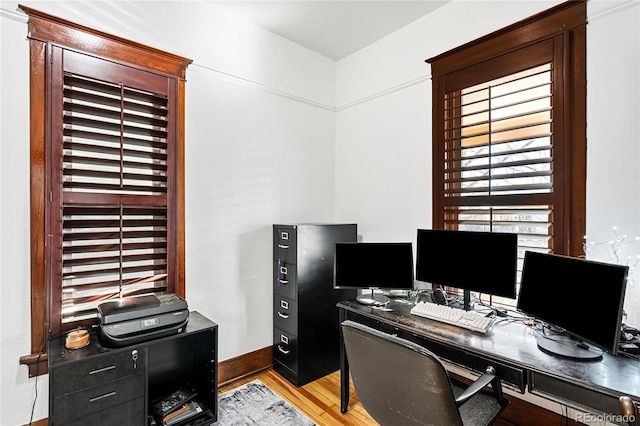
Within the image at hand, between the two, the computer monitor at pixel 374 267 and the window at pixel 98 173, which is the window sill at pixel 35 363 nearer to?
the window at pixel 98 173

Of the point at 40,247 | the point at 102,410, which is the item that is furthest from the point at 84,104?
the point at 102,410

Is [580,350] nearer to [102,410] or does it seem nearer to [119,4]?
[102,410]

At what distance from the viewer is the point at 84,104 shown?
2.10m

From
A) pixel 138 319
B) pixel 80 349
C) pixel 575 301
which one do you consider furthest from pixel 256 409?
pixel 575 301

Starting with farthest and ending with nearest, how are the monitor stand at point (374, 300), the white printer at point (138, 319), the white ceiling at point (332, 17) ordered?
1. the white ceiling at point (332, 17)
2. the monitor stand at point (374, 300)
3. the white printer at point (138, 319)

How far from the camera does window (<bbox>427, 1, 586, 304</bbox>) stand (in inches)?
78.4

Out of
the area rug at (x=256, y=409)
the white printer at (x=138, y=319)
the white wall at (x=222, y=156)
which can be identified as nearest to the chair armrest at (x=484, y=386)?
the area rug at (x=256, y=409)

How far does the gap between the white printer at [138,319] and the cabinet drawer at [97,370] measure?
69 millimetres

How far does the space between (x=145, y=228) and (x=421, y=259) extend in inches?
78.5

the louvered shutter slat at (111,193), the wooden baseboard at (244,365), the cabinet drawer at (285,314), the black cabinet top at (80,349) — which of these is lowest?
the wooden baseboard at (244,365)

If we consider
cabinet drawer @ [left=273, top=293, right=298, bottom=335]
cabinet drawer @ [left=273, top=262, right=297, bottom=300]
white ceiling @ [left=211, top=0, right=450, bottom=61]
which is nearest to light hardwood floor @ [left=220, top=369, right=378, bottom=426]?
cabinet drawer @ [left=273, top=293, right=298, bottom=335]

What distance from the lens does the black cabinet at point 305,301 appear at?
107 inches

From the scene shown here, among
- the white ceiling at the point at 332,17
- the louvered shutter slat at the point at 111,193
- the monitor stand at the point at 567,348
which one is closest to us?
the monitor stand at the point at 567,348

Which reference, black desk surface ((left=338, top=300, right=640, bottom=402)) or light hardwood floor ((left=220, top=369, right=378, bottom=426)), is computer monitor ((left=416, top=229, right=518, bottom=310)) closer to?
black desk surface ((left=338, top=300, right=640, bottom=402))
